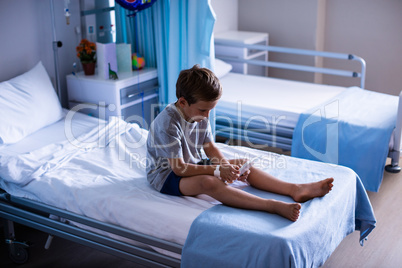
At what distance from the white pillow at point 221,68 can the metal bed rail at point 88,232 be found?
2010 mm

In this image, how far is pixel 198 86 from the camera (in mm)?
2031

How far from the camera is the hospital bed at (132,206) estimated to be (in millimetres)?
1793

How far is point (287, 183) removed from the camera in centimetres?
209

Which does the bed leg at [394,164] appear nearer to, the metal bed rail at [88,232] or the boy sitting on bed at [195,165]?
the boy sitting on bed at [195,165]

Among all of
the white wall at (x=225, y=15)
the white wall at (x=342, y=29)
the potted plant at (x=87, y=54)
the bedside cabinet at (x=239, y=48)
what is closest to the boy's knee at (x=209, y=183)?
the potted plant at (x=87, y=54)

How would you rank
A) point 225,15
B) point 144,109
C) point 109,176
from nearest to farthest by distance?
point 109,176, point 144,109, point 225,15

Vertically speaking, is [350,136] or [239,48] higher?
[239,48]

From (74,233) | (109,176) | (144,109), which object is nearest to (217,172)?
(109,176)

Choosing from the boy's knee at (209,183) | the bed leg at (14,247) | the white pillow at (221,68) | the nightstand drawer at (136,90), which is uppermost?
the white pillow at (221,68)

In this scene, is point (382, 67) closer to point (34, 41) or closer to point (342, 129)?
point (342, 129)

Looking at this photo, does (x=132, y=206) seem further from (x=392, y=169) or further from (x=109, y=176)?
(x=392, y=169)

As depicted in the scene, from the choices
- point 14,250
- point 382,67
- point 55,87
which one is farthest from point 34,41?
point 382,67

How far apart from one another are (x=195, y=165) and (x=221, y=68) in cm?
199

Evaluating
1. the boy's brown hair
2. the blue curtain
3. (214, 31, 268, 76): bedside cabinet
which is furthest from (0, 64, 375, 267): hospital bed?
(214, 31, 268, 76): bedside cabinet
